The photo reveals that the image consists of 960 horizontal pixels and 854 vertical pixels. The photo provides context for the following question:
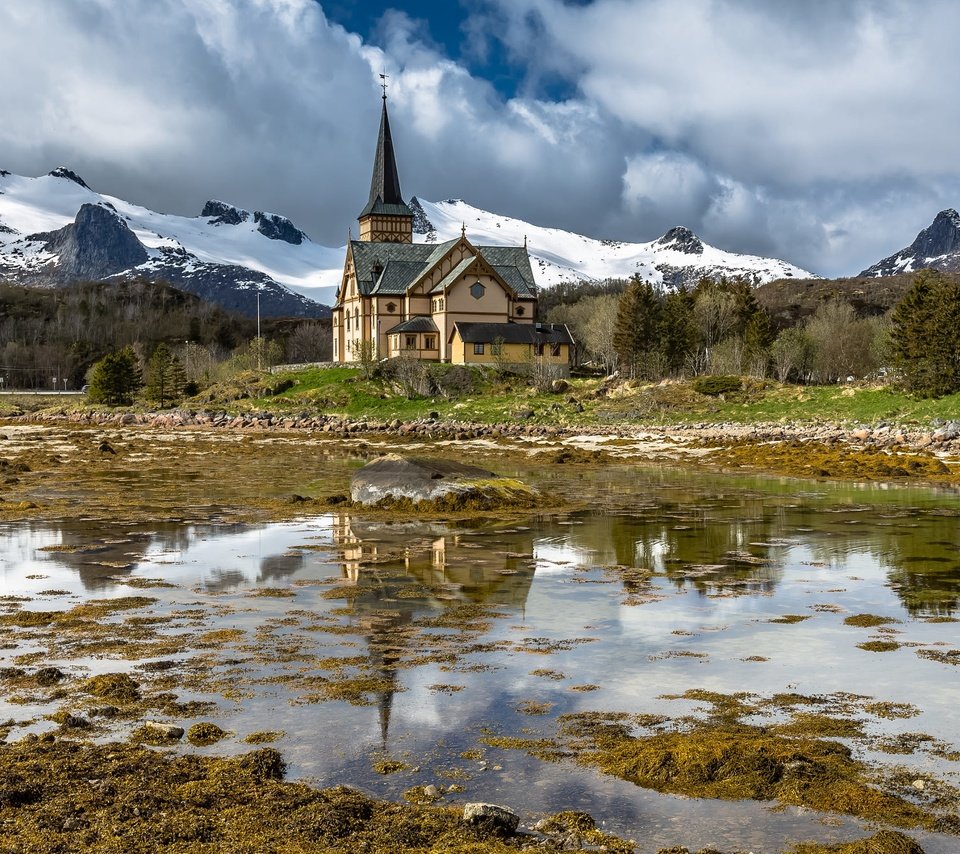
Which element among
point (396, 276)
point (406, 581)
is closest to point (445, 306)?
point (396, 276)

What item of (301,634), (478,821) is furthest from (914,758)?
(301,634)

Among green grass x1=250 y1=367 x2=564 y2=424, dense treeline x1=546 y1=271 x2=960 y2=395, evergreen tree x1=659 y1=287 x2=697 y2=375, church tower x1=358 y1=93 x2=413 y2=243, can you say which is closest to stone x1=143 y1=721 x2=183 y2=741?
green grass x1=250 y1=367 x2=564 y2=424

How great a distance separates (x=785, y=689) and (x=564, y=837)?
3686 millimetres

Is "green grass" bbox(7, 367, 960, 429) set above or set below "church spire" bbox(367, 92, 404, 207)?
below

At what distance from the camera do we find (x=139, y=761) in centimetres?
675

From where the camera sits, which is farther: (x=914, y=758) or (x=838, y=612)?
(x=838, y=612)

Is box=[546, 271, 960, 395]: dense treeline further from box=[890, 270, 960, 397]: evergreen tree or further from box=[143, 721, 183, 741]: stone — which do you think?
box=[143, 721, 183, 741]: stone

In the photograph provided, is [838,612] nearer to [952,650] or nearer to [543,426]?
[952,650]

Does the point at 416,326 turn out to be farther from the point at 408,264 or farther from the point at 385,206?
the point at 385,206

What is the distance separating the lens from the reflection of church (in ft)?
33.2

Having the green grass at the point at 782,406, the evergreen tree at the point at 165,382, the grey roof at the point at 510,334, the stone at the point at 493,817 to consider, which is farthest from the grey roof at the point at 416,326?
the stone at the point at 493,817

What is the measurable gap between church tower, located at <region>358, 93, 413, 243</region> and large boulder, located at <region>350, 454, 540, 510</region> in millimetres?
91569

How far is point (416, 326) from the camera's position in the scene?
88.7 m

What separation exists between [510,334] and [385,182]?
127ft
